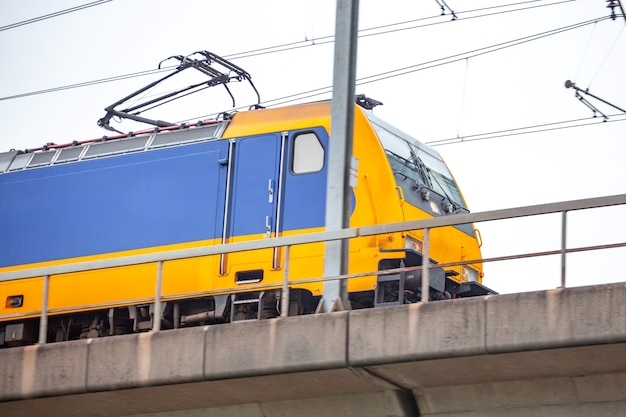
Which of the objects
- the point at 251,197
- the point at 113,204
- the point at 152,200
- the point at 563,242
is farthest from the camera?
the point at 113,204

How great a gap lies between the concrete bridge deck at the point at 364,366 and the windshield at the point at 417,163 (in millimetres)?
5182

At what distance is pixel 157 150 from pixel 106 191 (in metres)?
1.00

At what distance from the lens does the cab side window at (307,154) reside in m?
16.3

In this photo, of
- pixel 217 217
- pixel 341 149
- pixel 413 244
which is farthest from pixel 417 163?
pixel 341 149

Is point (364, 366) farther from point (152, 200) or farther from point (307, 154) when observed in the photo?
point (152, 200)

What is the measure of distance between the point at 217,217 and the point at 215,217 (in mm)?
42

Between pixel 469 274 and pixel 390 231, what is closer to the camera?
pixel 390 231

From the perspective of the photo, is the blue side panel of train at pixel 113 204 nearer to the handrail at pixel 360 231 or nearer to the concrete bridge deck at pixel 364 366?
the handrail at pixel 360 231

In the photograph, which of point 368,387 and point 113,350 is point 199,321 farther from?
point 368,387

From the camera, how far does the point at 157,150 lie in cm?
1775

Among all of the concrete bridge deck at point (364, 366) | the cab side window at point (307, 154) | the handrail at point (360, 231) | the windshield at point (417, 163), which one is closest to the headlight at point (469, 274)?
the windshield at point (417, 163)

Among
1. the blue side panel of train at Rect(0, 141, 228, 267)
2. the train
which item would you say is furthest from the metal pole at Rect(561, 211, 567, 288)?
the blue side panel of train at Rect(0, 141, 228, 267)

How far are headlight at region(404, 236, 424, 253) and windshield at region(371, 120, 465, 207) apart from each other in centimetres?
96

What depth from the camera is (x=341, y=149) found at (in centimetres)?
1356
